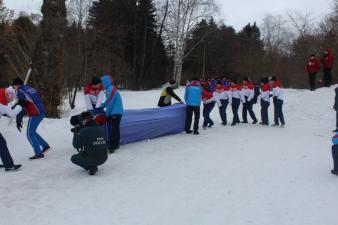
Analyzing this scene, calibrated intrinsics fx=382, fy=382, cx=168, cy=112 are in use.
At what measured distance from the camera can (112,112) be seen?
8.75m

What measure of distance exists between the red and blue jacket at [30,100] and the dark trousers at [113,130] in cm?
156

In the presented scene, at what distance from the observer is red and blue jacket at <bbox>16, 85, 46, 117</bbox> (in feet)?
26.5

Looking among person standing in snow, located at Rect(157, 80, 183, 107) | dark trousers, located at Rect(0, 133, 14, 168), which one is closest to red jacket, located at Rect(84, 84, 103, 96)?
dark trousers, located at Rect(0, 133, 14, 168)

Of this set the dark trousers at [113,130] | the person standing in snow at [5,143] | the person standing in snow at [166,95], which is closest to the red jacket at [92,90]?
Answer: the dark trousers at [113,130]

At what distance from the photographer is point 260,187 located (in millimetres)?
6355

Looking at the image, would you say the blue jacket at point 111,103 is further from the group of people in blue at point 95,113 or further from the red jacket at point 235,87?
the red jacket at point 235,87

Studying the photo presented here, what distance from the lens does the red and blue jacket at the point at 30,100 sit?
317 inches

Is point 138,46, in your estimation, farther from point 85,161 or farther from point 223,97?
point 85,161

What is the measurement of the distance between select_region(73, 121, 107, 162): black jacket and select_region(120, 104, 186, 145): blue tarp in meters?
2.35

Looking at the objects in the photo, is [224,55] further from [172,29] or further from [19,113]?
[19,113]

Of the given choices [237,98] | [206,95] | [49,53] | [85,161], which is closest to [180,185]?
[85,161]

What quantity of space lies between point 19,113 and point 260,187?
5.10 meters

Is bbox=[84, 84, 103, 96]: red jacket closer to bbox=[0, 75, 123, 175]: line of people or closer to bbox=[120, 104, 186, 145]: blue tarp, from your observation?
bbox=[0, 75, 123, 175]: line of people

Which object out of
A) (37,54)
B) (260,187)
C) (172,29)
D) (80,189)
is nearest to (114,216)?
(80,189)
